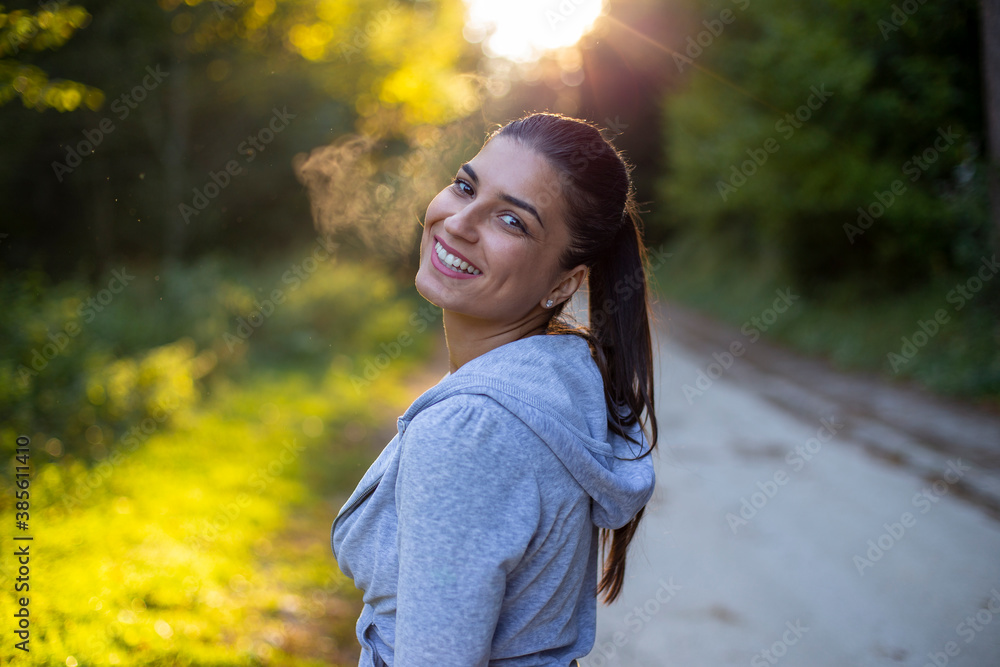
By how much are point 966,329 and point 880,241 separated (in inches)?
101

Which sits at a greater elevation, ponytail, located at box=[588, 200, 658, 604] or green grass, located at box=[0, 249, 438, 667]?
ponytail, located at box=[588, 200, 658, 604]

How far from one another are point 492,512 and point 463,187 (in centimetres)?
78

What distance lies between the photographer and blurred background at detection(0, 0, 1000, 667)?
11.1 feet

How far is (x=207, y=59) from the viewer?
9.97m

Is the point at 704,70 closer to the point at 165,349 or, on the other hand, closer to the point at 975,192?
the point at 975,192

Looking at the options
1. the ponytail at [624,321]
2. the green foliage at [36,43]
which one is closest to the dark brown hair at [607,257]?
the ponytail at [624,321]

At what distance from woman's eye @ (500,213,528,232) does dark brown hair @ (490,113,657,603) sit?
10 cm

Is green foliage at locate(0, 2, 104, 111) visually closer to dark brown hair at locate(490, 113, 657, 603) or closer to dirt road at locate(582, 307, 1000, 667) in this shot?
dark brown hair at locate(490, 113, 657, 603)


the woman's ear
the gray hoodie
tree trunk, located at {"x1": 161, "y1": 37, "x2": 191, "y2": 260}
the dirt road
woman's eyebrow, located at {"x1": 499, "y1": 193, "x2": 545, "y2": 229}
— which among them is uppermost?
woman's eyebrow, located at {"x1": 499, "y1": 193, "x2": 545, "y2": 229}

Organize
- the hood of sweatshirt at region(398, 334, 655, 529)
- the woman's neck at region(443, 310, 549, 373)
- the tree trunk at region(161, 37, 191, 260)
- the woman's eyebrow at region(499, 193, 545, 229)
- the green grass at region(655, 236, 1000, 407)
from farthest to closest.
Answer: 1. the tree trunk at region(161, 37, 191, 260)
2. the green grass at region(655, 236, 1000, 407)
3. the woman's neck at region(443, 310, 549, 373)
4. the woman's eyebrow at region(499, 193, 545, 229)
5. the hood of sweatshirt at region(398, 334, 655, 529)

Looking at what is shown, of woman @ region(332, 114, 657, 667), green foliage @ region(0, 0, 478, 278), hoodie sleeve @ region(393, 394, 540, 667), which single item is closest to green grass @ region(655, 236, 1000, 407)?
woman @ region(332, 114, 657, 667)

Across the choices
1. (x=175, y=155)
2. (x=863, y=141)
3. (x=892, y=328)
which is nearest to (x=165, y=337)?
(x=175, y=155)

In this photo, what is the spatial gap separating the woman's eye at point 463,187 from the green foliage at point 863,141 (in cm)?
856

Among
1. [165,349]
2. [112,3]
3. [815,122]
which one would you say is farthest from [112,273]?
[815,122]
